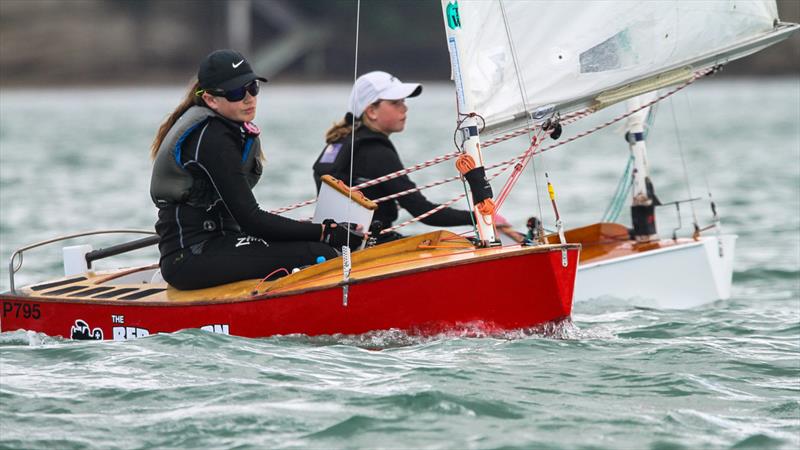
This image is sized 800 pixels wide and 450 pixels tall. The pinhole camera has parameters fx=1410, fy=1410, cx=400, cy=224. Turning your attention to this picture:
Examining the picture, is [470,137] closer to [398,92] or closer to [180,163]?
[398,92]

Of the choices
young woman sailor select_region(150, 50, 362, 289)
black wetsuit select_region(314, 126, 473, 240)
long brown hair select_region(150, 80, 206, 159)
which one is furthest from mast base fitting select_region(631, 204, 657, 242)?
long brown hair select_region(150, 80, 206, 159)

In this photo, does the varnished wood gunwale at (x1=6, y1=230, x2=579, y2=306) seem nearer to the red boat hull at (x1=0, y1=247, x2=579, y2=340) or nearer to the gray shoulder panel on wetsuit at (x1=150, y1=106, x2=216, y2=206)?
the red boat hull at (x1=0, y1=247, x2=579, y2=340)

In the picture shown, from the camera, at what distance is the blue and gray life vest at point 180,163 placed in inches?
248

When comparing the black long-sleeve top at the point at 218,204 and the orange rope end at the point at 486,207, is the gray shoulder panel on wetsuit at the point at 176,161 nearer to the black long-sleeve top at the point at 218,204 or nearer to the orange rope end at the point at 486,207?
the black long-sleeve top at the point at 218,204

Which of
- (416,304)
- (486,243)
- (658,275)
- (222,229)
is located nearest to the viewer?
(416,304)

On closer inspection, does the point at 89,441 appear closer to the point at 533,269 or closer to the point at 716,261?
the point at 533,269

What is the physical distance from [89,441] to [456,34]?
261 centimetres

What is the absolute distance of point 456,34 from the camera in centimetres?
645

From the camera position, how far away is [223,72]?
6289 mm

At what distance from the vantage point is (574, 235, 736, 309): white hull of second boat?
26.3ft

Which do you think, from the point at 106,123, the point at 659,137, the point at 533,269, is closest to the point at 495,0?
the point at 533,269

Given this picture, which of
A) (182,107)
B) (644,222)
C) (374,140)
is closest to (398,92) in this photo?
(374,140)

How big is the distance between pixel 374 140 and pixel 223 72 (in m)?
1.07

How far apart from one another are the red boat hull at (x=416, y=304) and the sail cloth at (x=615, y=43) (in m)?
1.05
